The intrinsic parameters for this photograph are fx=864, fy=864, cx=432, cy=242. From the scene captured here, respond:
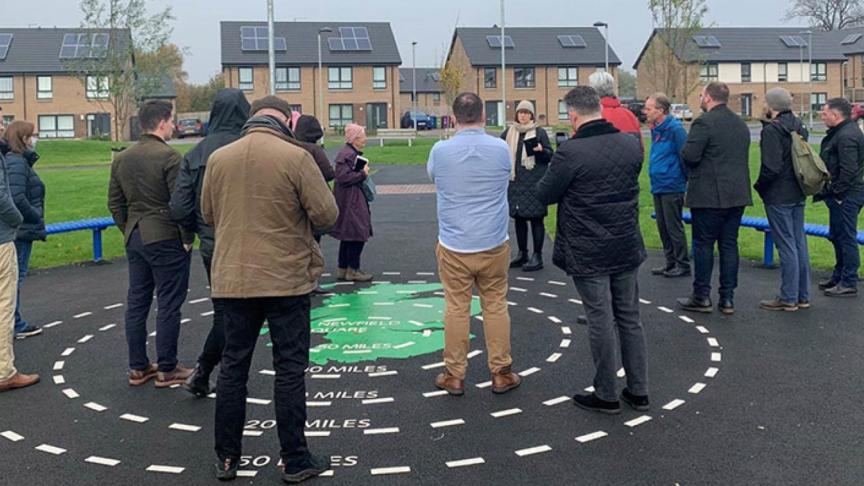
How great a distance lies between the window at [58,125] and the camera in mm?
66688

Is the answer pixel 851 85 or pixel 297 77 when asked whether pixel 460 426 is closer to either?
pixel 297 77

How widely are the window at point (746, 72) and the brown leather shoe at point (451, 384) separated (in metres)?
74.4

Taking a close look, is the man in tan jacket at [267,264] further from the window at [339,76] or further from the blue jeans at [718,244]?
the window at [339,76]

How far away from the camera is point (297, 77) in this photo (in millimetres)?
68500

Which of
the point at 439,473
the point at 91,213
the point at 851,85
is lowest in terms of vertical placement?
the point at 439,473

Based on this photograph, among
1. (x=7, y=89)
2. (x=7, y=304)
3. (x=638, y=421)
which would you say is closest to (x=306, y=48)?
(x=7, y=89)

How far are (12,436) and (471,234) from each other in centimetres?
323

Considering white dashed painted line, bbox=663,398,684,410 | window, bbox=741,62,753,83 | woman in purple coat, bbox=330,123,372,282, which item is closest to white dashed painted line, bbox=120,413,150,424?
white dashed painted line, bbox=663,398,684,410

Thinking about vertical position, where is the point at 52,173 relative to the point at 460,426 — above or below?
above

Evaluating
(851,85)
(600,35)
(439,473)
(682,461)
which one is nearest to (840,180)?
(682,461)

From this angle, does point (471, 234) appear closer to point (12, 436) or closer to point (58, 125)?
point (12, 436)

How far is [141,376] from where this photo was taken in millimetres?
6469

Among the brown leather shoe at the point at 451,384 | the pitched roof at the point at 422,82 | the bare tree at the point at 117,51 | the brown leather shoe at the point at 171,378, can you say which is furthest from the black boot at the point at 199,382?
the pitched roof at the point at 422,82

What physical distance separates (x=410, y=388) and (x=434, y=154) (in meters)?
1.68
